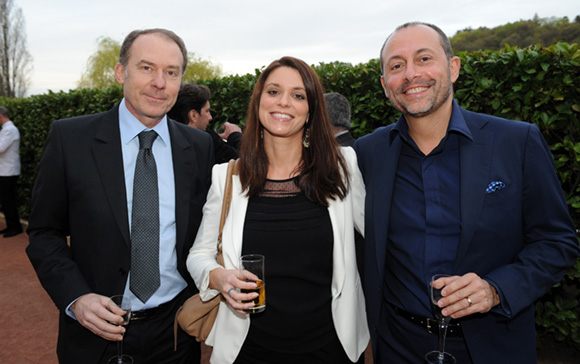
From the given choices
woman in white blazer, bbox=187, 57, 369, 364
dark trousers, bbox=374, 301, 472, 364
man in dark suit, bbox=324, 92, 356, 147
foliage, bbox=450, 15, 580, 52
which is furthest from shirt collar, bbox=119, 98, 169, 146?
foliage, bbox=450, 15, 580, 52

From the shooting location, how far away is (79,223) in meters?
2.21

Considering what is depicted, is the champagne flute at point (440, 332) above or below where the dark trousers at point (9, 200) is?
above

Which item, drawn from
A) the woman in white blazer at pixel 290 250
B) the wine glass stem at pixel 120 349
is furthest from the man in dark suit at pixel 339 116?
the wine glass stem at pixel 120 349

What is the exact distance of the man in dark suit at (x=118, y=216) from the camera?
7.11 feet

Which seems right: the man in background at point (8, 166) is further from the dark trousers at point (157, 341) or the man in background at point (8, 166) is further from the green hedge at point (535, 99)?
the dark trousers at point (157, 341)

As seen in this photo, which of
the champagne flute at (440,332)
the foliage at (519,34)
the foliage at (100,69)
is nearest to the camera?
the champagne flute at (440,332)

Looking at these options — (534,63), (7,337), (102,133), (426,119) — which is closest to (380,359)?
(426,119)

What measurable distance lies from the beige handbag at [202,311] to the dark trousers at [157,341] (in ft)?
0.24

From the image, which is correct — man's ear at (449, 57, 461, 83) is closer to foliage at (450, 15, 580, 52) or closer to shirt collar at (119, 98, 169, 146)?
shirt collar at (119, 98, 169, 146)

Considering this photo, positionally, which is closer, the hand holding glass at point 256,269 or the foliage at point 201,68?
the hand holding glass at point 256,269

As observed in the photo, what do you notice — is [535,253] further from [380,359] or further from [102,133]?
[102,133]

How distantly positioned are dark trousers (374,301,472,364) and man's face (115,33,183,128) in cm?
181

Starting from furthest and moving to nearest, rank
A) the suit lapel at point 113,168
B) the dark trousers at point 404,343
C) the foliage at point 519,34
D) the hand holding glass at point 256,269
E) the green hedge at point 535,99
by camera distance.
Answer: the foliage at point 519,34 < the green hedge at point 535,99 < the suit lapel at point 113,168 < the dark trousers at point 404,343 < the hand holding glass at point 256,269

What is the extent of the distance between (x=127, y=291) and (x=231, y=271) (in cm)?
68
